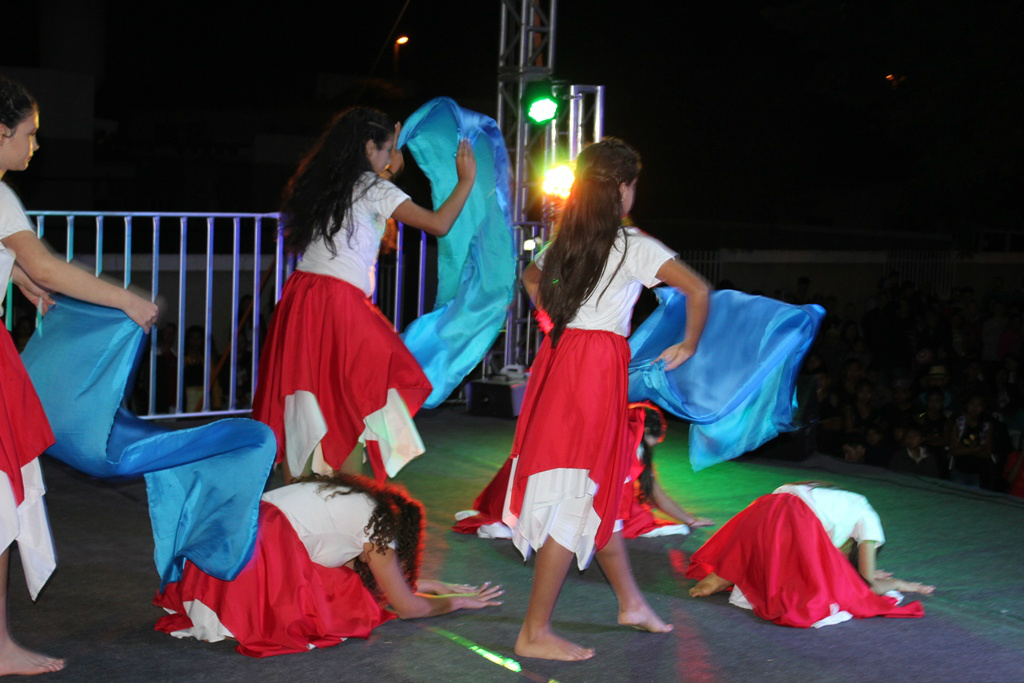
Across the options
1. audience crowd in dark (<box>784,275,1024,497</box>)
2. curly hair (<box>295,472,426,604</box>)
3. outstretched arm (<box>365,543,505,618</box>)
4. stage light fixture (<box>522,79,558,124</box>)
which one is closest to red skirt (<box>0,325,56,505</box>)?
curly hair (<box>295,472,426,604</box>)

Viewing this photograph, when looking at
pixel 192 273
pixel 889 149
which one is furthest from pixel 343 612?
pixel 889 149

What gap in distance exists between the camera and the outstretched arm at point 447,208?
448 centimetres

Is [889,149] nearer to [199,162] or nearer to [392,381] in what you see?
[199,162]

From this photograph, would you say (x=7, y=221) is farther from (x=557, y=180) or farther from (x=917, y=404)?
(x=917, y=404)

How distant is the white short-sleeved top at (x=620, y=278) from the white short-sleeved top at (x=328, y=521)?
973 mm

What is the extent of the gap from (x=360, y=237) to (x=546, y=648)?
181cm

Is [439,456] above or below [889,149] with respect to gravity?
below

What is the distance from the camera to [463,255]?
569 centimetres

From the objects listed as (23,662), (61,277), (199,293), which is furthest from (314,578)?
(199,293)

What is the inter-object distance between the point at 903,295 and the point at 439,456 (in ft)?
26.3

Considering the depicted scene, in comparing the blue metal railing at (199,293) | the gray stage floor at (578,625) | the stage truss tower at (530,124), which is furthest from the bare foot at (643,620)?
the stage truss tower at (530,124)

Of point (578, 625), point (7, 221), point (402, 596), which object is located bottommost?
point (578, 625)

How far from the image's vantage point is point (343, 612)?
3.88 m

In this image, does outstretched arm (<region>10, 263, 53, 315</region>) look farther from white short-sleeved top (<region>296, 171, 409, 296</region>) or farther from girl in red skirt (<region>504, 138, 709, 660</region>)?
girl in red skirt (<region>504, 138, 709, 660</region>)
